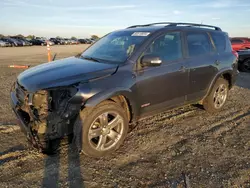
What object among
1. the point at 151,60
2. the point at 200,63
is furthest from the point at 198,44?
the point at 151,60

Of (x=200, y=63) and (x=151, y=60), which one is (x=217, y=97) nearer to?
(x=200, y=63)

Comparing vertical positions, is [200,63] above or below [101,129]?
above

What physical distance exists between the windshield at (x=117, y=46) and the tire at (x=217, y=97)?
2.16 m

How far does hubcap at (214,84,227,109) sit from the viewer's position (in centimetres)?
561

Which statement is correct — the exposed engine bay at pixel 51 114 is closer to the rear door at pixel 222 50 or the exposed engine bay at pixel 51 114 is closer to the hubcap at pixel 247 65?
the rear door at pixel 222 50

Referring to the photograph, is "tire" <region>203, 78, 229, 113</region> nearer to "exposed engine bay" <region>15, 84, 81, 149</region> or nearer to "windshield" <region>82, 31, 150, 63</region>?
"windshield" <region>82, 31, 150, 63</region>

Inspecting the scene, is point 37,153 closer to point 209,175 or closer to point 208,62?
point 209,175

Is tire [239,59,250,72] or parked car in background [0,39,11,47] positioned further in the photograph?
parked car in background [0,39,11,47]

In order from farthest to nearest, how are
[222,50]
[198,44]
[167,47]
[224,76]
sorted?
[224,76]
[222,50]
[198,44]
[167,47]

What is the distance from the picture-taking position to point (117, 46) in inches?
173

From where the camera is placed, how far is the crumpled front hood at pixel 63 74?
335 cm

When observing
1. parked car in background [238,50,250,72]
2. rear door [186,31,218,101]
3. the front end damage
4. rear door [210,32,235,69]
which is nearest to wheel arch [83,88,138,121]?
the front end damage

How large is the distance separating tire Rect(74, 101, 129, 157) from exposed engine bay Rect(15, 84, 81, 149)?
5.7 inches

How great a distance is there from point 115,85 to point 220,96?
10.4 ft
